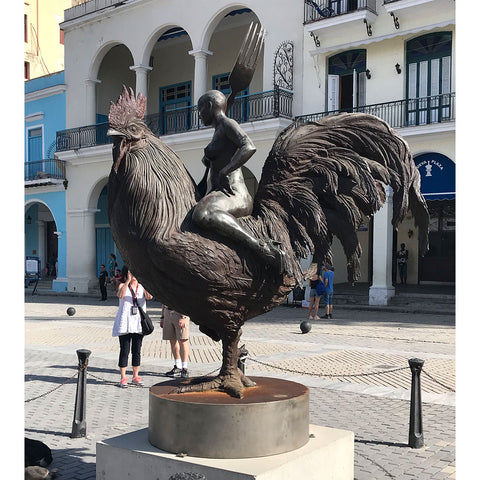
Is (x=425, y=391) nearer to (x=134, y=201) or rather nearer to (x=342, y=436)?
(x=342, y=436)

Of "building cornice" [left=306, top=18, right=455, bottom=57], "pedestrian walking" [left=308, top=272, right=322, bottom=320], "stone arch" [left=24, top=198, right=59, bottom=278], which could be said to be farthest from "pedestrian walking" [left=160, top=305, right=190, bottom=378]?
"stone arch" [left=24, top=198, right=59, bottom=278]

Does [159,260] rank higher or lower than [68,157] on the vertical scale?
lower

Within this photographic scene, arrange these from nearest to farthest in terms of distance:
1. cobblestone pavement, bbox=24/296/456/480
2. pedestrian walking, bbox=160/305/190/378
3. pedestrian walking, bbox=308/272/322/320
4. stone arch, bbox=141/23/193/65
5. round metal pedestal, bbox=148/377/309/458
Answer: round metal pedestal, bbox=148/377/309/458, cobblestone pavement, bbox=24/296/456/480, pedestrian walking, bbox=160/305/190/378, pedestrian walking, bbox=308/272/322/320, stone arch, bbox=141/23/193/65

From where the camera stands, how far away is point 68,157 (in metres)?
26.1

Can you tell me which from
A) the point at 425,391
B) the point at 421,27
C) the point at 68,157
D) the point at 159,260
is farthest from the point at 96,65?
the point at 159,260

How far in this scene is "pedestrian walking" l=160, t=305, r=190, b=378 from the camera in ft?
28.3

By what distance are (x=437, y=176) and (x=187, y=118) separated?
10219 millimetres

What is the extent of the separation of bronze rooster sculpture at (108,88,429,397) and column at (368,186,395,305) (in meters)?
15.2

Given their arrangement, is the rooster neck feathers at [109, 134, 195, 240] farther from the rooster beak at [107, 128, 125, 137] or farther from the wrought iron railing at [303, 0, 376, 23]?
the wrought iron railing at [303, 0, 376, 23]

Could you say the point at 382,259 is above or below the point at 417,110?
below

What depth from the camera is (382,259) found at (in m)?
19.5

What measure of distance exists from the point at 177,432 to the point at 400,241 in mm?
21728

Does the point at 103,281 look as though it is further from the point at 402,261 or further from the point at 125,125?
the point at 125,125

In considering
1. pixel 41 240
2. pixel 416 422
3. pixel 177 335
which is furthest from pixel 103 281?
pixel 416 422
